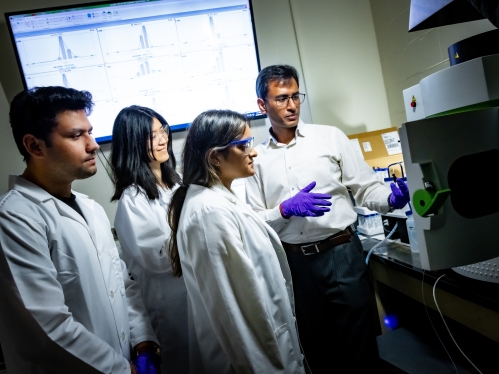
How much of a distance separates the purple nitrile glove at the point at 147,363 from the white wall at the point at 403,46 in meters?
2.13

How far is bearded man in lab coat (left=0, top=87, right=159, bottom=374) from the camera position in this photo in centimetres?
85

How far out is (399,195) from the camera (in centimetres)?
147

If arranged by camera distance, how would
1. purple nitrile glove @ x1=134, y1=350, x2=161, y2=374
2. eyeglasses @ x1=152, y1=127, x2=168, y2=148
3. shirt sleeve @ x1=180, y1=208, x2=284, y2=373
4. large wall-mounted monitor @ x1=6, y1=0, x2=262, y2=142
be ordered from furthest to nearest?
large wall-mounted monitor @ x1=6, y1=0, x2=262, y2=142 → eyeglasses @ x1=152, y1=127, x2=168, y2=148 → purple nitrile glove @ x1=134, y1=350, x2=161, y2=374 → shirt sleeve @ x1=180, y1=208, x2=284, y2=373

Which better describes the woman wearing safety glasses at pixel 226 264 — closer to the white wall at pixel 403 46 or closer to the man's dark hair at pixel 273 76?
the man's dark hair at pixel 273 76

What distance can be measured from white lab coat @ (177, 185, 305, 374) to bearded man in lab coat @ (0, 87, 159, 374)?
28cm

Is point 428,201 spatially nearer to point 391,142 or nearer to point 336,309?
point 336,309

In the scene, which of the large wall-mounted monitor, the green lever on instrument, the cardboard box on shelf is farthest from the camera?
the cardboard box on shelf

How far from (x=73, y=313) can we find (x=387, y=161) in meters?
2.01

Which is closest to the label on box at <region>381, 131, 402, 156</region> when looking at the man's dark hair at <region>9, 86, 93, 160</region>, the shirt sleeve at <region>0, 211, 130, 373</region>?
the man's dark hair at <region>9, 86, 93, 160</region>

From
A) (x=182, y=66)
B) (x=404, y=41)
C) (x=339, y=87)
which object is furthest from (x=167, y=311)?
(x=404, y=41)

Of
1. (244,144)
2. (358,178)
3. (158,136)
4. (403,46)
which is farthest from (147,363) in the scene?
(403,46)

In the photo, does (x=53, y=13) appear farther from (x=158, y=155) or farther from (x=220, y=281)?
(x=220, y=281)

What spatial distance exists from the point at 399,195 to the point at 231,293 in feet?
3.02

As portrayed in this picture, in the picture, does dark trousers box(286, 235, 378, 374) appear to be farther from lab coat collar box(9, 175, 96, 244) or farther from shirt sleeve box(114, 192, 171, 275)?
lab coat collar box(9, 175, 96, 244)
